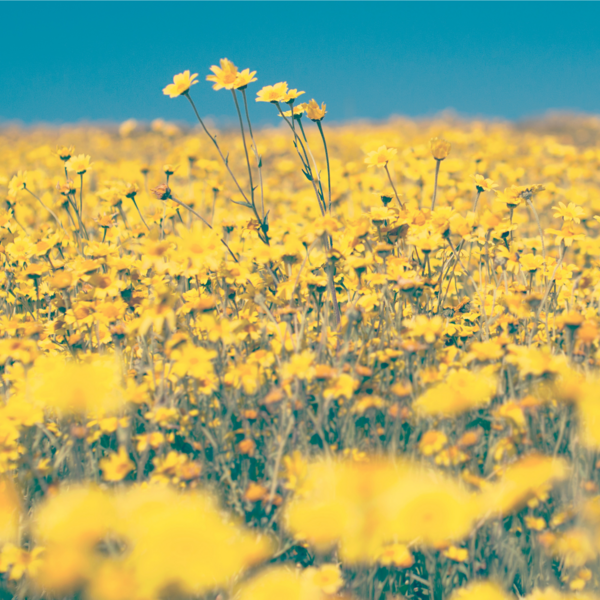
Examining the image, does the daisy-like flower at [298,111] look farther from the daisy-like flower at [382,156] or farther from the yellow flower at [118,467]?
the yellow flower at [118,467]

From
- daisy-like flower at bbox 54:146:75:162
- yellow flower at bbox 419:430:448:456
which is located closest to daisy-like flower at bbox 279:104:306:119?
daisy-like flower at bbox 54:146:75:162

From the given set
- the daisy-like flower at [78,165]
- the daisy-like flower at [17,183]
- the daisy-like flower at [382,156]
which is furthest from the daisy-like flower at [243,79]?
the daisy-like flower at [17,183]

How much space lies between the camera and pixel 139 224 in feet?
10.0

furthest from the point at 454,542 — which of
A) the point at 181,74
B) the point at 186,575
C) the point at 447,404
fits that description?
the point at 181,74

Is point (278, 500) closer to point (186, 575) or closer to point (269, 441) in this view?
point (269, 441)

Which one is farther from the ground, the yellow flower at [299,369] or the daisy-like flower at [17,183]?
the daisy-like flower at [17,183]

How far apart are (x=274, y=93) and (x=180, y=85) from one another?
16.8 inches

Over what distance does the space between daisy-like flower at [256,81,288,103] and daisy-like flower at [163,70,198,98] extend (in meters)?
0.30

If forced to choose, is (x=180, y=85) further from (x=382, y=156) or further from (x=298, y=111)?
(x=382, y=156)

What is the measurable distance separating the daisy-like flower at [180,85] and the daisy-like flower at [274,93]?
0.30 m

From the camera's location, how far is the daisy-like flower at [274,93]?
2.18 meters

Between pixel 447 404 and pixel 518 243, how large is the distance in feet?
5.52

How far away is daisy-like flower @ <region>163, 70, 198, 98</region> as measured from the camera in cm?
222

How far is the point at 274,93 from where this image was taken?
7.29ft
